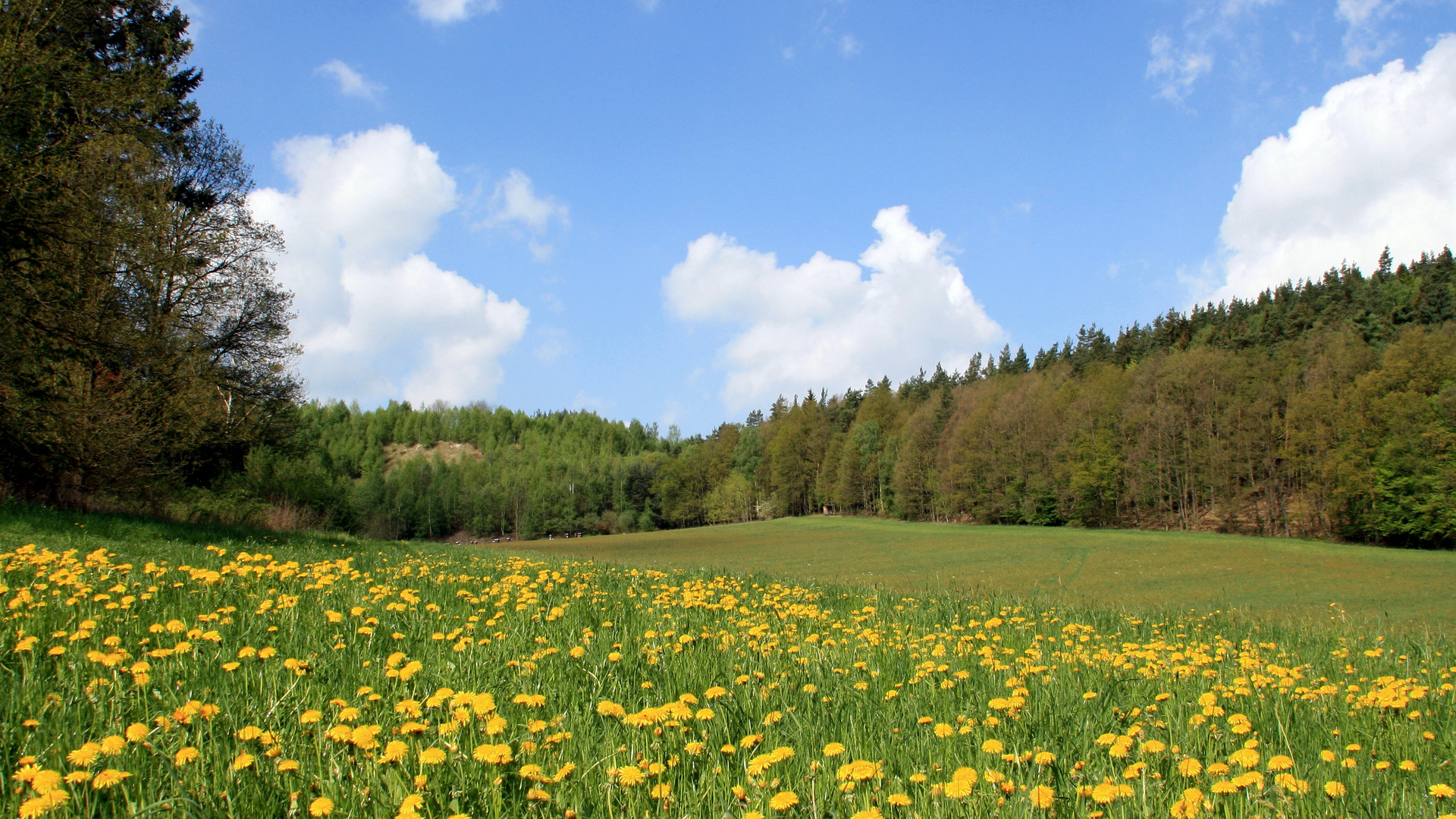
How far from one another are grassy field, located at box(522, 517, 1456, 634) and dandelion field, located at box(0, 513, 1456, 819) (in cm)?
1068

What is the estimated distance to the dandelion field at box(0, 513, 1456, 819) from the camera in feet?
7.47

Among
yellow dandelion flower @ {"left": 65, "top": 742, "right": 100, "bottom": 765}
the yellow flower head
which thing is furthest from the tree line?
the yellow flower head

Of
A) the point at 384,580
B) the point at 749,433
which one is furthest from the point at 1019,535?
the point at 749,433

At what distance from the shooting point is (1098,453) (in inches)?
2616

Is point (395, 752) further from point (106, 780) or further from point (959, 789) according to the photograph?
point (959, 789)

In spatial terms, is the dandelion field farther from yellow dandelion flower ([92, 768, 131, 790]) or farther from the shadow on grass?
the shadow on grass

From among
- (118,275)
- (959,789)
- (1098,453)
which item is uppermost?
(118,275)

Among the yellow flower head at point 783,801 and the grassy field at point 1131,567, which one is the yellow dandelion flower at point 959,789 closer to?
the yellow flower head at point 783,801

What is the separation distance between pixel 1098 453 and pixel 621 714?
73183mm

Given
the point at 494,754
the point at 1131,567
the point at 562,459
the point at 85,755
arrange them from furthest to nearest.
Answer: the point at 562,459 → the point at 1131,567 → the point at 494,754 → the point at 85,755

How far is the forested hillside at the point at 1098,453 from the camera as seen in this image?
4569 cm

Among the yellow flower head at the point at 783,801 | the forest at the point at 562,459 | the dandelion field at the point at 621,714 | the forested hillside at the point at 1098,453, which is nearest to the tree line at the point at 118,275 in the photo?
the forest at the point at 562,459

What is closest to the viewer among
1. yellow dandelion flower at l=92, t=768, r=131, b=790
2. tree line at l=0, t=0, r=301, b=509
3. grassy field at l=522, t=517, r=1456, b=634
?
yellow dandelion flower at l=92, t=768, r=131, b=790

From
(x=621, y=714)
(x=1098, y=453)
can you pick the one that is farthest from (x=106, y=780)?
(x=1098, y=453)
